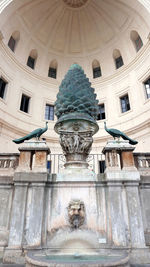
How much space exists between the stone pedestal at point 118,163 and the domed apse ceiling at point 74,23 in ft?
62.9

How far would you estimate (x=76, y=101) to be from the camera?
18.4 ft

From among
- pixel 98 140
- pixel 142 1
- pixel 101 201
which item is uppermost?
pixel 142 1

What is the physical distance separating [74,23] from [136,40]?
27.8 ft

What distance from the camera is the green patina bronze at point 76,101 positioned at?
18.2 ft

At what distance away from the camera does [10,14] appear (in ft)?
56.8

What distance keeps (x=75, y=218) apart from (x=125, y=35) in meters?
20.9

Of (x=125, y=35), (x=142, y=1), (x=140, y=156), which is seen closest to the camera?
(x=140, y=156)

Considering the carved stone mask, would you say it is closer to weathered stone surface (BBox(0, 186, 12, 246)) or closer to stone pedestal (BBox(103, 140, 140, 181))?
stone pedestal (BBox(103, 140, 140, 181))

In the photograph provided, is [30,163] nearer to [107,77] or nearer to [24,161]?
[24,161]

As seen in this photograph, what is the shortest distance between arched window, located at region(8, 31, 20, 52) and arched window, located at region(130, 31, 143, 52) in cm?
1259

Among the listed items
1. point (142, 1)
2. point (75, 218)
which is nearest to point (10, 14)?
point (142, 1)

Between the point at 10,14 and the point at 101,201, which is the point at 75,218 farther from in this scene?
the point at 10,14

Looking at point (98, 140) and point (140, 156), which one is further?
point (98, 140)

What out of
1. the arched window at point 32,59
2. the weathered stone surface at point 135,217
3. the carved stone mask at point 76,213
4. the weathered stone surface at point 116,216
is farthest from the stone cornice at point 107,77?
the carved stone mask at point 76,213
